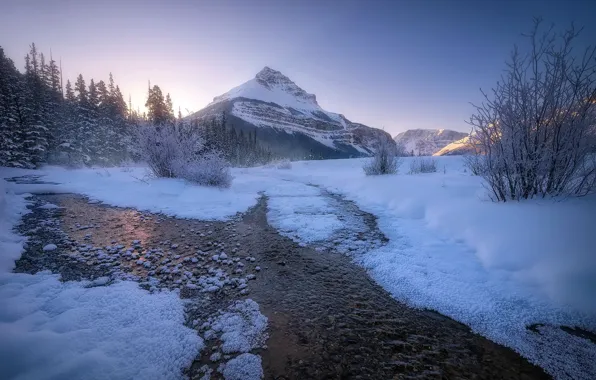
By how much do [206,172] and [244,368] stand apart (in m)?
8.78

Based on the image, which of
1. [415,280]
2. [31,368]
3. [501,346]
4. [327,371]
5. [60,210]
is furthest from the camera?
[60,210]

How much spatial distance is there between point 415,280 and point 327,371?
6.06 feet

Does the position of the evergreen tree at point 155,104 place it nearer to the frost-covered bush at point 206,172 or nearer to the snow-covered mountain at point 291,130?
the frost-covered bush at point 206,172

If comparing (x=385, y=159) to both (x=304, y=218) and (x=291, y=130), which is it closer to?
(x=304, y=218)

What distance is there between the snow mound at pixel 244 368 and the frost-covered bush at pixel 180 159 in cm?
857

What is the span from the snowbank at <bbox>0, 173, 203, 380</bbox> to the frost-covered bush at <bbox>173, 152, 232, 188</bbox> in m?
6.90

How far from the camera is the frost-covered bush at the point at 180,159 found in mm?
9820

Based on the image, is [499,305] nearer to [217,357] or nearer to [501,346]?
[501,346]

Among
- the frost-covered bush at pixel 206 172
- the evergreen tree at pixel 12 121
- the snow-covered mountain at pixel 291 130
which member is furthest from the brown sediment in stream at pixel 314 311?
the snow-covered mountain at pixel 291 130

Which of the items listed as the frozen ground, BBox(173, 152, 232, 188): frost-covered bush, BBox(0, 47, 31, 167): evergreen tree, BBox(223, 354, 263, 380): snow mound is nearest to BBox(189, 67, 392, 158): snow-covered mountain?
BBox(0, 47, 31, 167): evergreen tree

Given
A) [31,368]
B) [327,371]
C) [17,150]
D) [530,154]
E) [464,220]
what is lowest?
[327,371]

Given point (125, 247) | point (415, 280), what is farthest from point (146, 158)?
point (415, 280)

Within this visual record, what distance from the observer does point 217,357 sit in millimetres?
1978

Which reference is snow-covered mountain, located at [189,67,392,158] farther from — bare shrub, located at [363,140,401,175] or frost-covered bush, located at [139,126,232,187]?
frost-covered bush, located at [139,126,232,187]
